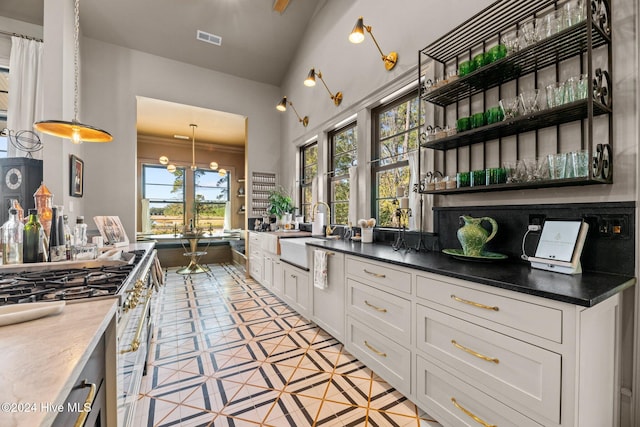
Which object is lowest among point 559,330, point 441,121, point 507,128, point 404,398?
point 404,398

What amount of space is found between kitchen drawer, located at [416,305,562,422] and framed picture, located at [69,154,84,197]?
4.09 metres

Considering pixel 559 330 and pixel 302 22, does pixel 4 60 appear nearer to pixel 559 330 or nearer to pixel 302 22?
pixel 302 22

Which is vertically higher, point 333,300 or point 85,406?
point 85,406

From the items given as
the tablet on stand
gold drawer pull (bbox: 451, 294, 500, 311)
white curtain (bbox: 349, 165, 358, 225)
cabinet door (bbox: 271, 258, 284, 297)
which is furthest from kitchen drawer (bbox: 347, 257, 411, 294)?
cabinet door (bbox: 271, 258, 284, 297)

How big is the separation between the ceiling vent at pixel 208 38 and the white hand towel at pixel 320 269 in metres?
4.02

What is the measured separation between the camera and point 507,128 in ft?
5.65

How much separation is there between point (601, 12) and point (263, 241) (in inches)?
153

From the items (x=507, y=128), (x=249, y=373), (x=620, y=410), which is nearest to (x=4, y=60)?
(x=249, y=373)

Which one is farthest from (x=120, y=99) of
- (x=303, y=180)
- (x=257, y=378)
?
(x=257, y=378)

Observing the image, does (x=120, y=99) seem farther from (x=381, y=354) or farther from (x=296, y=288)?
(x=381, y=354)

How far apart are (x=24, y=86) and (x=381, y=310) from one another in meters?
4.82

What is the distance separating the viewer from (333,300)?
8.25 ft

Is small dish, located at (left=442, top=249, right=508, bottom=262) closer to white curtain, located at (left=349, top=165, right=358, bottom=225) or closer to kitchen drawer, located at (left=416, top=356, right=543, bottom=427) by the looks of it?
kitchen drawer, located at (left=416, top=356, right=543, bottom=427)

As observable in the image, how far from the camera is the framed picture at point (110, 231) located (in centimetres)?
281
